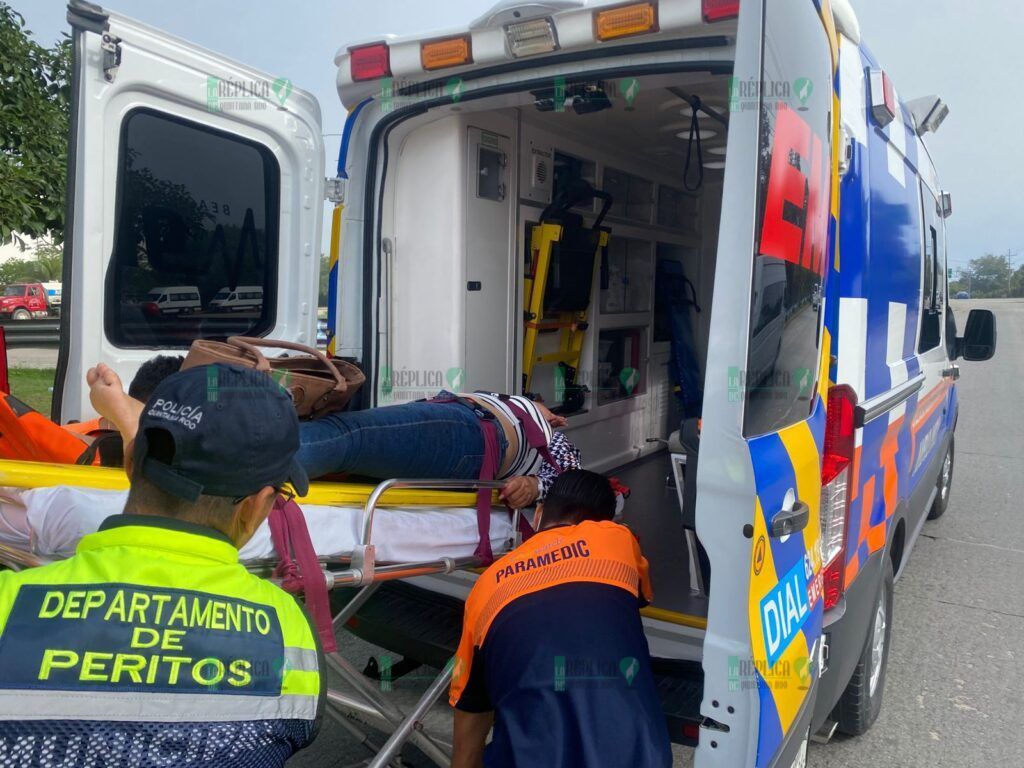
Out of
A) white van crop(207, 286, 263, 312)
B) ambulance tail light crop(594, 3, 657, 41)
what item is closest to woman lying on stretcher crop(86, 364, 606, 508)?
white van crop(207, 286, 263, 312)

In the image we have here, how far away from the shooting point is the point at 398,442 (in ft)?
7.82

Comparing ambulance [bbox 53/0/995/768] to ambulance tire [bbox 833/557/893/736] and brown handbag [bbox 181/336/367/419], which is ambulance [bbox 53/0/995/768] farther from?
brown handbag [bbox 181/336/367/419]

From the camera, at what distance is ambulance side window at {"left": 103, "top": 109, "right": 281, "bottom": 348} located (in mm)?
2553

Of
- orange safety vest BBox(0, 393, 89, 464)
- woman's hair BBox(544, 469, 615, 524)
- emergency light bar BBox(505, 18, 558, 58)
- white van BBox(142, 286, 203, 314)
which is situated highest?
emergency light bar BBox(505, 18, 558, 58)

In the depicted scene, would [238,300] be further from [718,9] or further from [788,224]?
[788,224]

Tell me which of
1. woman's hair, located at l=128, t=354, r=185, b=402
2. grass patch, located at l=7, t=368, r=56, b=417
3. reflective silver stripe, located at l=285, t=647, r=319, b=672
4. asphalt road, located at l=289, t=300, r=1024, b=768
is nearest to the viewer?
reflective silver stripe, located at l=285, t=647, r=319, b=672

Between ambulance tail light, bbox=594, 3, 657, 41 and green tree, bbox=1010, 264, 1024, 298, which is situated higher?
green tree, bbox=1010, 264, 1024, 298

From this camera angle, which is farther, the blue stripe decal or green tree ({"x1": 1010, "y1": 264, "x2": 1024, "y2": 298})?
green tree ({"x1": 1010, "y1": 264, "x2": 1024, "y2": 298})

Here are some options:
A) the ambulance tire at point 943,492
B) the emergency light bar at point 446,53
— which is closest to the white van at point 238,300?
the emergency light bar at point 446,53

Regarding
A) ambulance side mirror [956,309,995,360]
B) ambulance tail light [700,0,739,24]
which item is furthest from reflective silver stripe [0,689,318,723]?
ambulance side mirror [956,309,995,360]

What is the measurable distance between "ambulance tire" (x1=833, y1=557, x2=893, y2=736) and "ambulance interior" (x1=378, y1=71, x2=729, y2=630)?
57cm

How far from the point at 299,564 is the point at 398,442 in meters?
0.61

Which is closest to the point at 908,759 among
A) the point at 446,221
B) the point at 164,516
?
the point at 446,221

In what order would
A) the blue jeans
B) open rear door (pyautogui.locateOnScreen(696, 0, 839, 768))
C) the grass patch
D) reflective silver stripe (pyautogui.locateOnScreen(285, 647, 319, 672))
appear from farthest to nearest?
the grass patch < the blue jeans < open rear door (pyautogui.locateOnScreen(696, 0, 839, 768)) < reflective silver stripe (pyautogui.locateOnScreen(285, 647, 319, 672))
